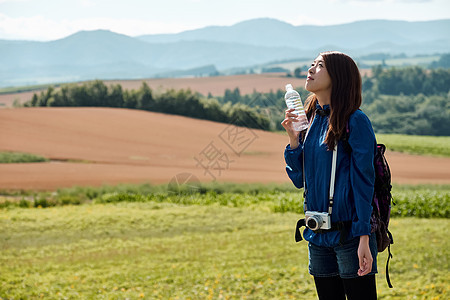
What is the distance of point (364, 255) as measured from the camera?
268cm

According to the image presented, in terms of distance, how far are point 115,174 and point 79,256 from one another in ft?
46.8

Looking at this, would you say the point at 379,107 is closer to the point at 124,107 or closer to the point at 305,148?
the point at 124,107

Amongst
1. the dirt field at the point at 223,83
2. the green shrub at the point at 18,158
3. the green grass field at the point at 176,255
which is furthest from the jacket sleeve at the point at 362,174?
the dirt field at the point at 223,83

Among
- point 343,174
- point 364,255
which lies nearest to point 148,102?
point 343,174

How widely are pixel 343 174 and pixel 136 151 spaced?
28492mm

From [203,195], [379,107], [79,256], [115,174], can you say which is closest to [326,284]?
[79,256]

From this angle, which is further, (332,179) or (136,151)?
(136,151)

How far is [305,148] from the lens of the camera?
2889 millimetres

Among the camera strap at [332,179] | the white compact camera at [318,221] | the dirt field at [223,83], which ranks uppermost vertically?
the dirt field at [223,83]

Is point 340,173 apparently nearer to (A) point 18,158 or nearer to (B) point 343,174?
(B) point 343,174

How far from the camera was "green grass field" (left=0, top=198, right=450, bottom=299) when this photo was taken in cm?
725

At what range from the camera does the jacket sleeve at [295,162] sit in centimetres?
292

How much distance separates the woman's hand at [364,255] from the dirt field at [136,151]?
61.0 feet

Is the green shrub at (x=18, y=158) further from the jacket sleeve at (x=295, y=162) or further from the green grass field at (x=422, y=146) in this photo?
the green grass field at (x=422, y=146)
